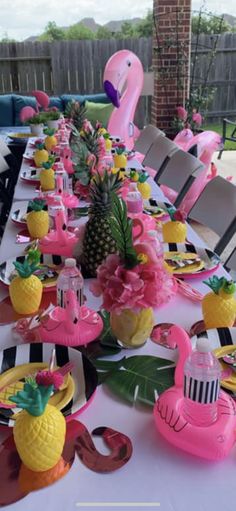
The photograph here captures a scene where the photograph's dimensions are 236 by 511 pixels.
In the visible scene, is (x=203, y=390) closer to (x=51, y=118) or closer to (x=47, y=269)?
(x=47, y=269)

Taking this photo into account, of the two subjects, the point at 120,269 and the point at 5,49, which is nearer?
the point at 120,269

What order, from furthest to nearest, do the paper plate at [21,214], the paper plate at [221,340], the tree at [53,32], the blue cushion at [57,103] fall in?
1. the tree at [53,32]
2. the blue cushion at [57,103]
3. the paper plate at [21,214]
4. the paper plate at [221,340]

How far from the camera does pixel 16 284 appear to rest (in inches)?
46.8

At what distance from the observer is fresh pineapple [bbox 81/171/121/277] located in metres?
1.31

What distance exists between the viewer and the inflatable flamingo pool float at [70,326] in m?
1.05

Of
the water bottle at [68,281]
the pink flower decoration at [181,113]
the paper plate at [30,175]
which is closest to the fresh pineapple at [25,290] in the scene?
the water bottle at [68,281]

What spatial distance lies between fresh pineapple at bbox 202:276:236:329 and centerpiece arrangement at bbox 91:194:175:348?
0.18m

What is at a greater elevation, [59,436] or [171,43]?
[171,43]

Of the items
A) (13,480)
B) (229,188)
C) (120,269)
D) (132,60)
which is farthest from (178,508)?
(132,60)

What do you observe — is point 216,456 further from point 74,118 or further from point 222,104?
point 222,104

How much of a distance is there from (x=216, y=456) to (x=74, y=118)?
9.84ft

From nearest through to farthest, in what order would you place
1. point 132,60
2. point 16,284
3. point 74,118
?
point 16,284, point 74,118, point 132,60

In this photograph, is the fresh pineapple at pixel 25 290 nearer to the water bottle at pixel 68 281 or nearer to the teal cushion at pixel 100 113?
the water bottle at pixel 68 281

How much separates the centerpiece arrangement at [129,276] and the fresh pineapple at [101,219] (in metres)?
0.34
